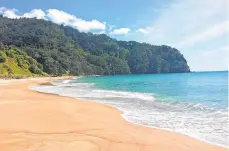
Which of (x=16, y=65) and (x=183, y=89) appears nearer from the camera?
(x=183, y=89)

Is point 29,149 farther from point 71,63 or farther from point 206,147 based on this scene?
point 71,63

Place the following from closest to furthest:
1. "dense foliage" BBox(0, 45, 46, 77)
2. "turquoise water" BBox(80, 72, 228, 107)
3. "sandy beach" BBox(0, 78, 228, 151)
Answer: "sandy beach" BBox(0, 78, 228, 151) < "turquoise water" BBox(80, 72, 228, 107) < "dense foliage" BBox(0, 45, 46, 77)

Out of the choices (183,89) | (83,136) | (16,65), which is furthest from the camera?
(16,65)

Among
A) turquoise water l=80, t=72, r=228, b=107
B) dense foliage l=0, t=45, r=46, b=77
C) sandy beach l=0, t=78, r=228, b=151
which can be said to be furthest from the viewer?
dense foliage l=0, t=45, r=46, b=77

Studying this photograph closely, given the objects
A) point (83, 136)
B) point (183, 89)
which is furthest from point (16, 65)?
point (83, 136)

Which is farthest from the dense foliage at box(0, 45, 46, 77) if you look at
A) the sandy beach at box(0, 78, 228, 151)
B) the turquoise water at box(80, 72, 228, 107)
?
the sandy beach at box(0, 78, 228, 151)

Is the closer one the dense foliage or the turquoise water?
the turquoise water

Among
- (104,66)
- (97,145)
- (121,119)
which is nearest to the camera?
(97,145)

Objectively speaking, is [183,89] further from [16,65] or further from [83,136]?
[16,65]

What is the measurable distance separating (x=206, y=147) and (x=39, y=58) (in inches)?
5090

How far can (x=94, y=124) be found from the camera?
12.1 m

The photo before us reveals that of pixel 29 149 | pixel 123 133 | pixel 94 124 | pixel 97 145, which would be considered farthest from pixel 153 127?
pixel 29 149

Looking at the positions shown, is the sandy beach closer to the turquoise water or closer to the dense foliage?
the turquoise water

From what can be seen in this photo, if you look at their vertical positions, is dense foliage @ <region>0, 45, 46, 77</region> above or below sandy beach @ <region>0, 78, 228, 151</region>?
above
